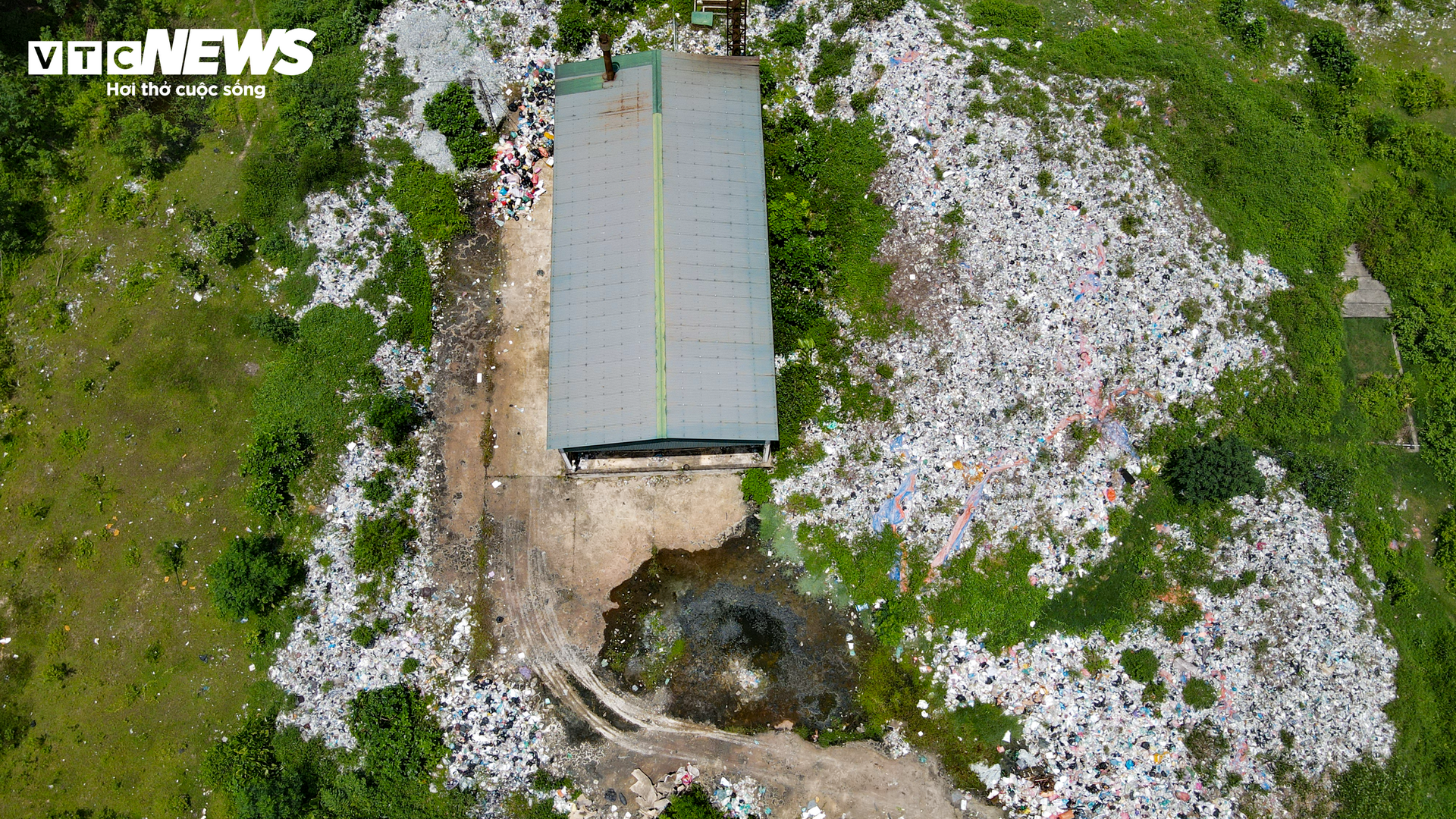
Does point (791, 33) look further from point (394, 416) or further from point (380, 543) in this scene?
point (380, 543)

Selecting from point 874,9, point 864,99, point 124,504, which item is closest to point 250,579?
point 124,504

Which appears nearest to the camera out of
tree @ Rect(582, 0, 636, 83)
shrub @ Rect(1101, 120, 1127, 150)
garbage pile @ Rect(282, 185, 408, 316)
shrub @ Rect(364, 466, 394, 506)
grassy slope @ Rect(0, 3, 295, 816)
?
grassy slope @ Rect(0, 3, 295, 816)

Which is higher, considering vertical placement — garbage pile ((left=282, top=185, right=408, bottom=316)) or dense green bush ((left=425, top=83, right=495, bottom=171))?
dense green bush ((left=425, top=83, right=495, bottom=171))

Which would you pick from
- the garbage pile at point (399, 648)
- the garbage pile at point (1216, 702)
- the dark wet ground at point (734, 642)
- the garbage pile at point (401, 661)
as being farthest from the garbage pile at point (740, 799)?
the garbage pile at point (1216, 702)

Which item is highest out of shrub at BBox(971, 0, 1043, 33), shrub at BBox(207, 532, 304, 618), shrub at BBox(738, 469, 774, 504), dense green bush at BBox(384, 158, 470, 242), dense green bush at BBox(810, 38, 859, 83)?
shrub at BBox(971, 0, 1043, 33)

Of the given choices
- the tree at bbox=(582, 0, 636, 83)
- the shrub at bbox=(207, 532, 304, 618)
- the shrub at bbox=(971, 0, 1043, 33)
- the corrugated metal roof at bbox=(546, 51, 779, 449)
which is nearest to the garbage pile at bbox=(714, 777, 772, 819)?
the corrugated metal roof at bbox=(546, 51, 779, 449)

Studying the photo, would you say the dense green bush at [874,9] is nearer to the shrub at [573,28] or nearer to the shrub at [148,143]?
the shrub at [573,28]

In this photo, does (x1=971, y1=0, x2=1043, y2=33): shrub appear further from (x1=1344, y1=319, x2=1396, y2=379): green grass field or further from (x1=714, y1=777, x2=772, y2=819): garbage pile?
(x1=714, y1=777, x2=772, y2=819): garbage pile
